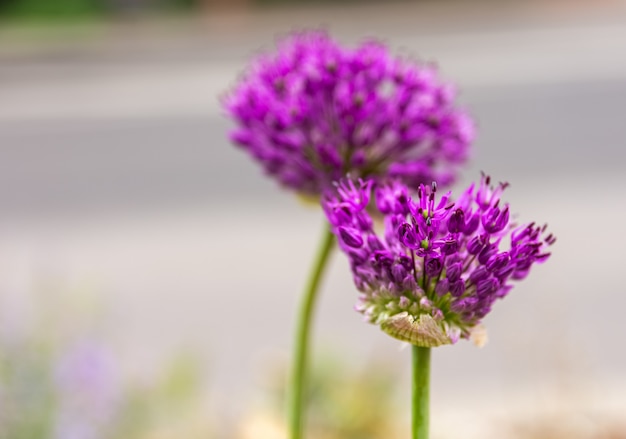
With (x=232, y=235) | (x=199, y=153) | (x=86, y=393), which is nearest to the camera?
(x=86, y=393)

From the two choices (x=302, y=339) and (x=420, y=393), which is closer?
(x=420, y=393)

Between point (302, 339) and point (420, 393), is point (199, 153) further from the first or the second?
point (420, 393)

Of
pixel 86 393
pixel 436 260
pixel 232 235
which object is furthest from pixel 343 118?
pixel 232 235

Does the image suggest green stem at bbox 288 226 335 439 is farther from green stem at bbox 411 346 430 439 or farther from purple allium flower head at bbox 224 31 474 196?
green stem at bbox 411 346 430 439

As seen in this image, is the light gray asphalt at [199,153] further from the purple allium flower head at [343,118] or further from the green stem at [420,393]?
the green stem at [420,393]

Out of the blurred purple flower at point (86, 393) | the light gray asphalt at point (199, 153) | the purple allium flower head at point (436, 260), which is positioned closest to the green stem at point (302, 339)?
the purple allium flower head at point (436, 260)
